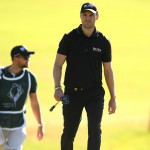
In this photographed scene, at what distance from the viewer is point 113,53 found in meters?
23.2

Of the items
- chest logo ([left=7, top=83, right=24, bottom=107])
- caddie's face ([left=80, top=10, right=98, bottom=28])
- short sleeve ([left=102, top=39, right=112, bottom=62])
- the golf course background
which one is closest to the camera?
chest logo ([left=7, top=83, right=24, bottom=107])

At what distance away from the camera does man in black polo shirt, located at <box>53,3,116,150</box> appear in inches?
336

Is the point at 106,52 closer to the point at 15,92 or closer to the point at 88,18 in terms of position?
the point at 88,18

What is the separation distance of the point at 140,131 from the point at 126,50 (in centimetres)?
1038

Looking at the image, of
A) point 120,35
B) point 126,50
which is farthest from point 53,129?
point 120,35

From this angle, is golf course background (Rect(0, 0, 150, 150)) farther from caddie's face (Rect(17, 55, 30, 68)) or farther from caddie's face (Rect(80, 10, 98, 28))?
caddie's face (Rect(17, 55, 30, 68))

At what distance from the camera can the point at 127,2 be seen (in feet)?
110

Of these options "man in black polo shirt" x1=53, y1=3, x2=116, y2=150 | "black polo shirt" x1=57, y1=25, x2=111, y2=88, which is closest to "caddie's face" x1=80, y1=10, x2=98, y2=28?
"man in black polo shirt" x1=53, y1=3, x2=116, y2=150

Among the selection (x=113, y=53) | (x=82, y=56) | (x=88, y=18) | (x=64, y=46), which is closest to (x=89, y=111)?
(x=82, y=56)

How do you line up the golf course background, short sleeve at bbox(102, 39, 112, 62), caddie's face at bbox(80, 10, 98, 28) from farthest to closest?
the golf course background → short sleeve at bbox(102, 39, 112, 62) → caddie's face at bbox(80, 10, 98, 28)

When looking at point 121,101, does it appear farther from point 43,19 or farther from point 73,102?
point 43,19

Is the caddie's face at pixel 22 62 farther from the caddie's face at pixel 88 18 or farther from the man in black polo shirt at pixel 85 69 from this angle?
the caddie's face at pixel 88 18

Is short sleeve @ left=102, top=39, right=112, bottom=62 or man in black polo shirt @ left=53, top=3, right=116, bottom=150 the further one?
short sleeve @ left=102, top=39, right=112, bottom=62

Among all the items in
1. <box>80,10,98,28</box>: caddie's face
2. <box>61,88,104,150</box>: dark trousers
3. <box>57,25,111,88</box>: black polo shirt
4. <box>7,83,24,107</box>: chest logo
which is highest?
<box>80,10,98,28</box>: caddie's face
